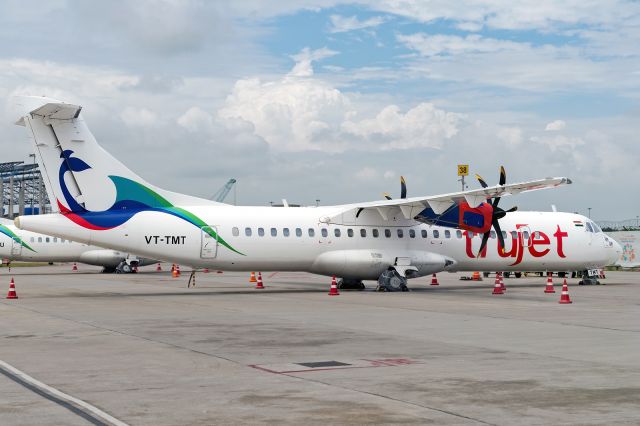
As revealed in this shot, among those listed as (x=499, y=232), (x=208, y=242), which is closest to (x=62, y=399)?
(x=208, y=242)

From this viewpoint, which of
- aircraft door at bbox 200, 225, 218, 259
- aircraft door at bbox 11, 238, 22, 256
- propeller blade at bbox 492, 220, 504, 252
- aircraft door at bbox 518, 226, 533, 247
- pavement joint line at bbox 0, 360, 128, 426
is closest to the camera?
pavement joint line at bbox 0, 360, 128, 426

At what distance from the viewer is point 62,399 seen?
9516 mm

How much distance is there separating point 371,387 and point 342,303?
15.2 m

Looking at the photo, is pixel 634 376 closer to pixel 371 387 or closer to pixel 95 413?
pixel 371 387

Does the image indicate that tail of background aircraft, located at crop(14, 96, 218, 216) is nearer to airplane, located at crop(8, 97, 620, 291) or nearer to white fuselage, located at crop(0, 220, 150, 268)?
airplane, located at crop(8, 97, 620, 291)

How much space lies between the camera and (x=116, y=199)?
91.8ft

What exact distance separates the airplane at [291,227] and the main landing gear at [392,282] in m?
0.04

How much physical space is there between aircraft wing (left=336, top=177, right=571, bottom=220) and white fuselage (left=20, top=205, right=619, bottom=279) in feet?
1.79

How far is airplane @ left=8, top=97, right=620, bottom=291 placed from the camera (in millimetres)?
27359

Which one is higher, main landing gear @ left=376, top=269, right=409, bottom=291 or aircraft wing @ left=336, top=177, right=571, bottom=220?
aircraft wing @ left=336, top=177, right=571, bottom=220

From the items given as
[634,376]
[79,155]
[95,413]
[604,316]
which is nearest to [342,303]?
[604,316]

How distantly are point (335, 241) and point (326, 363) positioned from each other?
18713 mm

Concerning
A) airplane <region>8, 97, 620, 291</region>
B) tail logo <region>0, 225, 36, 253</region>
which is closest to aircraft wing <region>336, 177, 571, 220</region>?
airplane <region>8, 97, 620, 291</region>

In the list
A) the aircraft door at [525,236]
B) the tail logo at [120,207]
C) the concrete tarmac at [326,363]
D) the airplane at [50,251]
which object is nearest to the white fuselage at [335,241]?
the aircraft door at [525,236]
